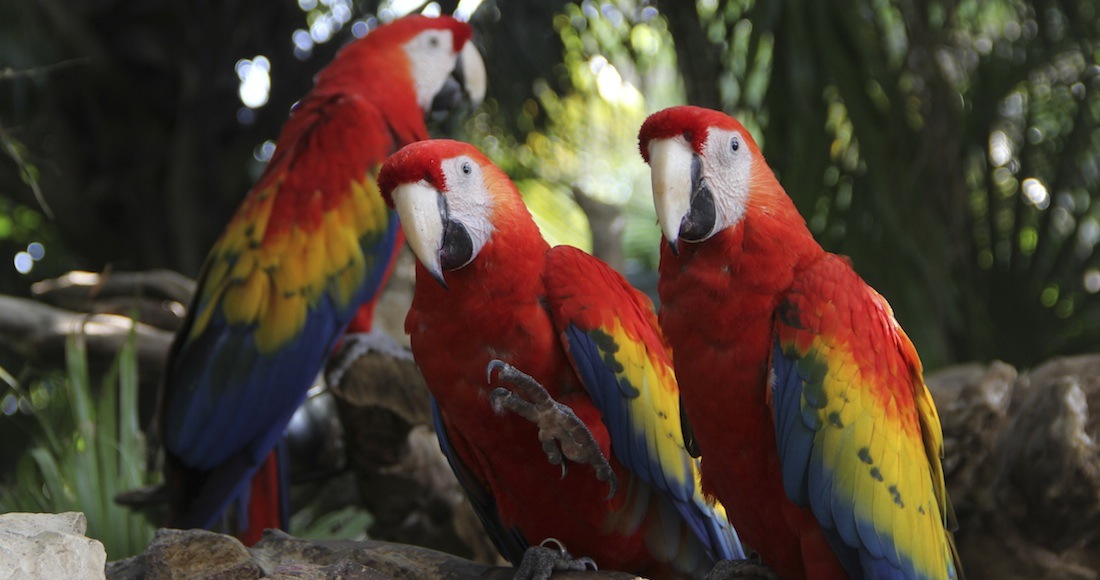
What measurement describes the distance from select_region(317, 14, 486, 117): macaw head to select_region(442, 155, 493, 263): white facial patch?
3.28ft

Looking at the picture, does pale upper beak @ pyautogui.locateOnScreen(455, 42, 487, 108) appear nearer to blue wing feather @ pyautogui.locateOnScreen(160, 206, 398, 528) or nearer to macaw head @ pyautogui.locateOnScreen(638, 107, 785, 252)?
blue wing feather @ pyautogui.locateOnScreen(160, 206, 398, 528)

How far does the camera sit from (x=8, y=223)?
13.2 feet

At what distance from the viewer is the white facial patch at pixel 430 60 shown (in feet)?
7.93

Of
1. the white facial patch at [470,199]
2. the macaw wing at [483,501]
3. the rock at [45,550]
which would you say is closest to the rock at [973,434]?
the macaw wing at [483,501]

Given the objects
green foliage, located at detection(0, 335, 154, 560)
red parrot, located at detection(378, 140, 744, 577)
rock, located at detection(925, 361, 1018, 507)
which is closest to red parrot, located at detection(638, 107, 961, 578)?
red parrot, located at detection(378, 140, 744, 577)

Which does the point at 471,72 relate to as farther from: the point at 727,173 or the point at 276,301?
the point at 727,173

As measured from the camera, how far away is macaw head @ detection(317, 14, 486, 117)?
2.35 metres

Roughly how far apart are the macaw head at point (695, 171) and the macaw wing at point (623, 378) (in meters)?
0.20

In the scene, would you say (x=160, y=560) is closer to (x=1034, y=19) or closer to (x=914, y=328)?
(x=914, y=328)

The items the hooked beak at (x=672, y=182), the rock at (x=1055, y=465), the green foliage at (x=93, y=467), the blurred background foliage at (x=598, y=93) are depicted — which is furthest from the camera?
the blurred background foliage at (x=598, y=93)

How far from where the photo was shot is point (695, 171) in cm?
128

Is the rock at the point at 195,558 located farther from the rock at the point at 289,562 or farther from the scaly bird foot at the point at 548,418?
the scaly bird foot at the point at 548,418

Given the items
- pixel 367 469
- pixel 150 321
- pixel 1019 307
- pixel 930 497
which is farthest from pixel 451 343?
pixel 1019 307

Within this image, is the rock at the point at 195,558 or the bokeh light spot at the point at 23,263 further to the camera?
the bokeh light spot at the point at 23,263
